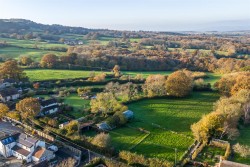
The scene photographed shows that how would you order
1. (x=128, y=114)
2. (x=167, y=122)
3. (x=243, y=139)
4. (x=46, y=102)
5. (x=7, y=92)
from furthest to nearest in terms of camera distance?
(x=7, y=92), (x=46, y=102), (x=128, y=114), (x=167, y=122), (x=243, y=139)

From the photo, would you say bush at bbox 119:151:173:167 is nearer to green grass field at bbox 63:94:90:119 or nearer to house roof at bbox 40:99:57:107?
green grass field at bbox 63:94:90:119

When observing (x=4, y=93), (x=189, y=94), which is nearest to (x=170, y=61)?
(x=189, y=94)

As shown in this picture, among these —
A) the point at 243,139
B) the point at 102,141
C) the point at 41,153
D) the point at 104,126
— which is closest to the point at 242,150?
the point at 243,139

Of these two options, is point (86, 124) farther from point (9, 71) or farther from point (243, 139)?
point (9, 71)

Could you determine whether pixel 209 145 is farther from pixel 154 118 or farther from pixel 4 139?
pixel 4 139

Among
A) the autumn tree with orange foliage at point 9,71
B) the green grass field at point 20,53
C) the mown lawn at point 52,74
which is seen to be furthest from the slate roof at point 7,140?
the green grass field at point 20,53

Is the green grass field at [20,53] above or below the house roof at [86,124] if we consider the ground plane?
above

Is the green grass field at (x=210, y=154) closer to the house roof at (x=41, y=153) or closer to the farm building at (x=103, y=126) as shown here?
the farm building at (x=103, y=126)
